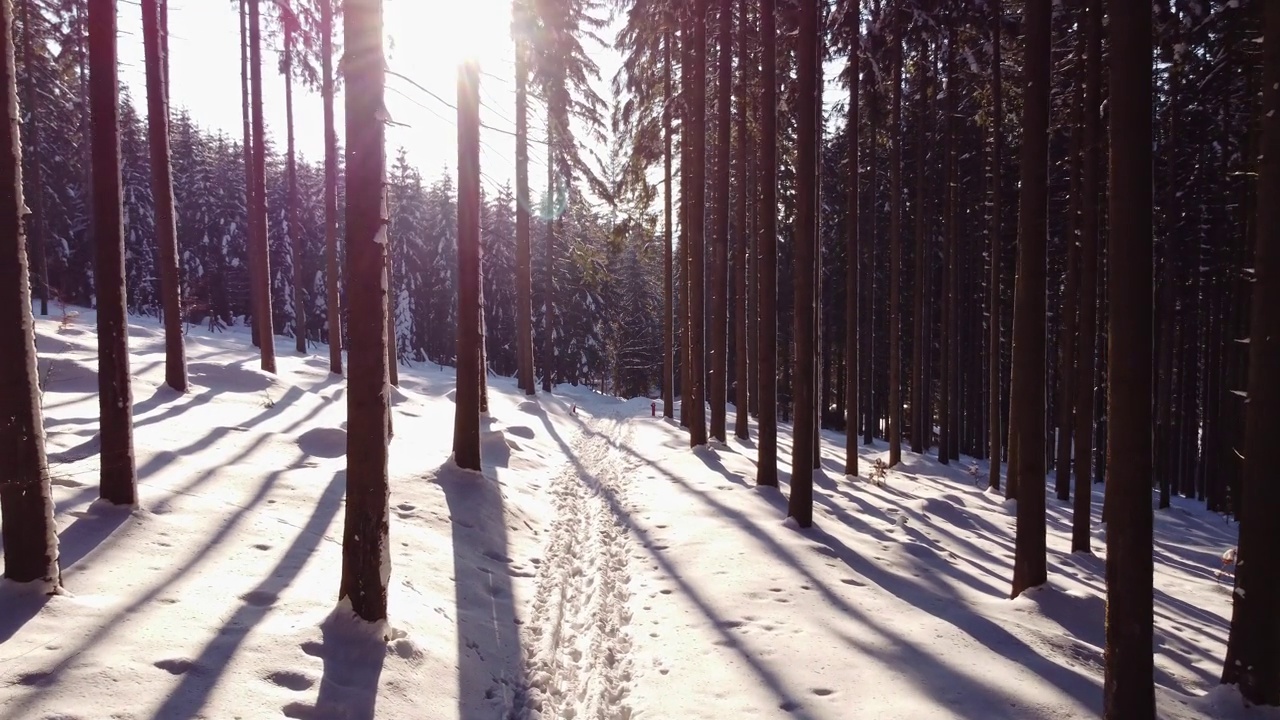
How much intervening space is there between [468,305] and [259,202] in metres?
10.3

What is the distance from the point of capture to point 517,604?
7.12m

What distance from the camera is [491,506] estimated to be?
396 inches

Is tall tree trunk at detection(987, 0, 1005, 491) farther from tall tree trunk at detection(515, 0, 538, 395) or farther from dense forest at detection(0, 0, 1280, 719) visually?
tall tree trunk at detection(515, 0, 538, 395)

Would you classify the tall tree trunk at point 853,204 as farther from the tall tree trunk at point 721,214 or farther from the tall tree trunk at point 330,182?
the tall tree trunk at point 330,182

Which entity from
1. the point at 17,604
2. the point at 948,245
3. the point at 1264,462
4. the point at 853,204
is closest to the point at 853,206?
the point at 853,204

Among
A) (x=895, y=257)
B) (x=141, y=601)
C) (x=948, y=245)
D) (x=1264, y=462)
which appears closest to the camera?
(x=141, y=601)

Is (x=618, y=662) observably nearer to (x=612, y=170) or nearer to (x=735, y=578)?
(x=735, y=578)

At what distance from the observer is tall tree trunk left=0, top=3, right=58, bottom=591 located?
4.75m

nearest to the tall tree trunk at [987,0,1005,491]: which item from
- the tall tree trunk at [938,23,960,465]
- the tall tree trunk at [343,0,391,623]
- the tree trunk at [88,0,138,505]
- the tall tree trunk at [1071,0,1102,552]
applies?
the tall tree trunk at [938,23,960,465]

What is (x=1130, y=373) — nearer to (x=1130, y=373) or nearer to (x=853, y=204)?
(x=1130, y=373)

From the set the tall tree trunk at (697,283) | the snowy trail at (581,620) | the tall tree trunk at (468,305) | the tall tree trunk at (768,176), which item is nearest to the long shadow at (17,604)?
the snowy trail at (581,620)

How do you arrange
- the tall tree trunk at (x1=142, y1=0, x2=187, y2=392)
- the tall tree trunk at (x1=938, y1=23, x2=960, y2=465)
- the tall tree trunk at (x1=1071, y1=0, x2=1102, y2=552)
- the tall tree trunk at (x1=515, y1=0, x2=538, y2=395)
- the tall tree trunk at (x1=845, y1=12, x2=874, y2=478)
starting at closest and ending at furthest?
the tall tree trunk at (x1=1071, y1=0, x2=1102, y2=552) < the tall tree trunk at (x1=142, y1=0, x2=187, y2=392) < the tall tree trunk at (x1=845, y1=12, x2=874, y2=478) < the tall tree trunk at (x1=515, y1=0, x2=538, y2=395) < the tall tree trunk at (x1=938, y1=23, x2=960, y2=465)

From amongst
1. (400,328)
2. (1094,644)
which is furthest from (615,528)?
(400,328)

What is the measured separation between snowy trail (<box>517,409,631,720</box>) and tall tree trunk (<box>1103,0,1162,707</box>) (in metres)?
3.67
